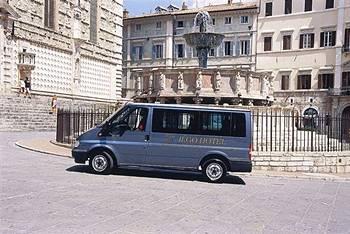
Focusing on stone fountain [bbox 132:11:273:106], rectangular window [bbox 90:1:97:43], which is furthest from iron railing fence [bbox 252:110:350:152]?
rectangular window [bbox 90:1:97:43]

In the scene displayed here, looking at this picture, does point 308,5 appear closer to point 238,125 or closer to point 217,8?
point 217,8

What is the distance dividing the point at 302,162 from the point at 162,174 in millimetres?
5637

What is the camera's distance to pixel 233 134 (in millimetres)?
12016

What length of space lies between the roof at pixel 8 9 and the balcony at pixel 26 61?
2.97 m

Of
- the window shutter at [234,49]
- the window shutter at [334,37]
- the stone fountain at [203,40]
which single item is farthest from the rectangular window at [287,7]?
the stone fountain at [203,40]

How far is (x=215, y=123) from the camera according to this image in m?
12.1

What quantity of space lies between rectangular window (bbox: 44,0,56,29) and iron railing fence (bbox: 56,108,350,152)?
75.4 feet

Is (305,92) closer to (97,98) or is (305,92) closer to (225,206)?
(97,98)

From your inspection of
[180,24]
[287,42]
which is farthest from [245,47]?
[180,24]

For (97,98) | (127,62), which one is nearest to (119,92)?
(97,98)

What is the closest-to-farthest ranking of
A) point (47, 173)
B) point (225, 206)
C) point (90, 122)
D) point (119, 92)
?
1. point (225, 206)
2. point (47, 173)
3. point (90, 122)
4. point (119, 92)

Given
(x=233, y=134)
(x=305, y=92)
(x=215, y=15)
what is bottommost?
(x=233, y=134)

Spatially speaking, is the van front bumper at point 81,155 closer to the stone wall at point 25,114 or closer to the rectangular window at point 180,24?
the stone wall at point 25,114

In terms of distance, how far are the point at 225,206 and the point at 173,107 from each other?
157 inches
